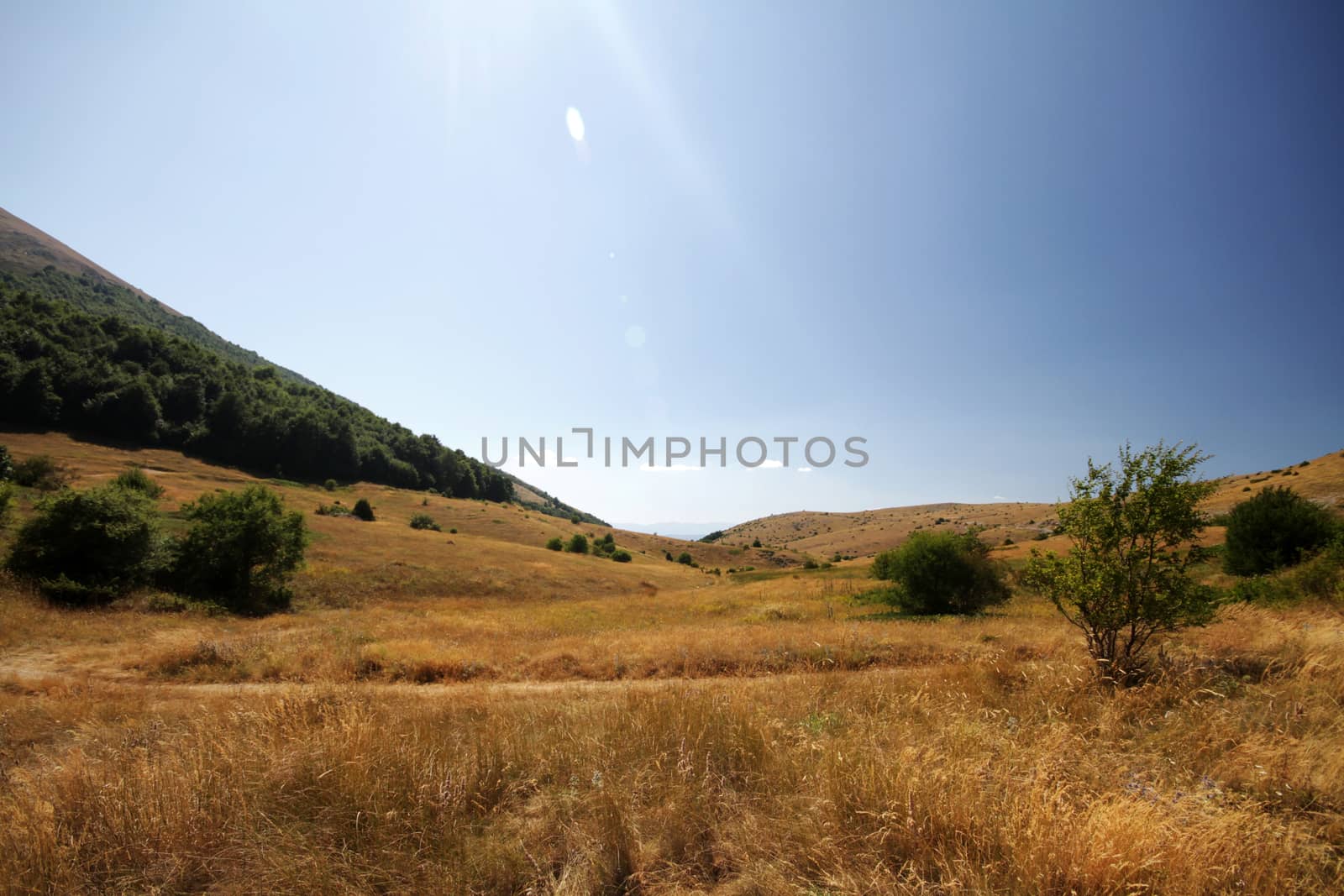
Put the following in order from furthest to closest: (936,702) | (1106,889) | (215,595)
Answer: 1. (215,595)
2. (936,702)
3. (1106,889)

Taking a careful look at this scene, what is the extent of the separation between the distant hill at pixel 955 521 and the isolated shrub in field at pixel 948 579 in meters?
9.10

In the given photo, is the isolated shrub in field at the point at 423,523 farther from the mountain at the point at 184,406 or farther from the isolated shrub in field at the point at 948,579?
the isolated shrub in field at the point at 948,579

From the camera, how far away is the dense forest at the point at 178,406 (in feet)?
214

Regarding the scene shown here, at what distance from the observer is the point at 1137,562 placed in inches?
321

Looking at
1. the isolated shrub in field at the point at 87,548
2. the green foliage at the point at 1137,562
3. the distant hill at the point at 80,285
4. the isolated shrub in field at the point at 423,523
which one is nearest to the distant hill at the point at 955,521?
the green foliage at the point at 1137,562

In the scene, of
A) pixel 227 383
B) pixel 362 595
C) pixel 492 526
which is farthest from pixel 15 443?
pixel 362 595

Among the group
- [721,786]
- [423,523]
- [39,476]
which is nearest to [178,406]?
[423,523]

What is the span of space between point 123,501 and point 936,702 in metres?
33.3

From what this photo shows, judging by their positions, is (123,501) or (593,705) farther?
(123,501)

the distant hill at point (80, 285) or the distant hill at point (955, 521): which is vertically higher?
the distant hill at point (80, 285)

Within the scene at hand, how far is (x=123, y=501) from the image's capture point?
72.9 ft

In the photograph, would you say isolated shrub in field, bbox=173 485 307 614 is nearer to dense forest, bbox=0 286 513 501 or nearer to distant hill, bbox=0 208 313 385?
dense forest, bbox=0 286 513 501

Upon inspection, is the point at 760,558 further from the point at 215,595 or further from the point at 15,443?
the point at 15,443

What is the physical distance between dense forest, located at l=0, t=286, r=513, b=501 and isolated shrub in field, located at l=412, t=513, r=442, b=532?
38.7m
